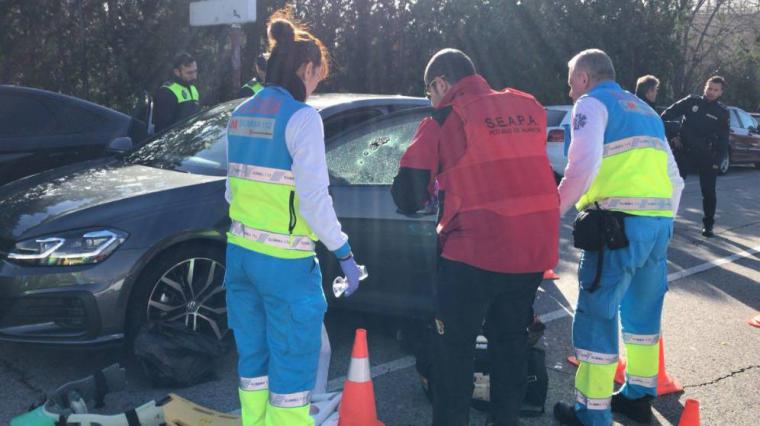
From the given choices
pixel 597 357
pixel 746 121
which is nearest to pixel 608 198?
pixel 597 357

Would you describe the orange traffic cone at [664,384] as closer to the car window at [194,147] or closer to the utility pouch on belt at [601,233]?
the utility pouch on belt at [601,233]

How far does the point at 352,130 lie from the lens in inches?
175

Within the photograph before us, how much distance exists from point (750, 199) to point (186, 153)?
1058 cm

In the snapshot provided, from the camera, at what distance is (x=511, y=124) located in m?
2.73

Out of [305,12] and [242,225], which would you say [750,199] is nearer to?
[305,12]

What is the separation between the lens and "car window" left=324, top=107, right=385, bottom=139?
4.47m

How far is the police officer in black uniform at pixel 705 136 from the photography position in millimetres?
8281

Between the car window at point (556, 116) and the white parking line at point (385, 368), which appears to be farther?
the car window at point (556, 116)

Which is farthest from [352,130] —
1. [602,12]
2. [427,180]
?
[602,12]

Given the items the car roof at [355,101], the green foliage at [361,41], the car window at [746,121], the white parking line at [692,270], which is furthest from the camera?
the car window at [746,121]

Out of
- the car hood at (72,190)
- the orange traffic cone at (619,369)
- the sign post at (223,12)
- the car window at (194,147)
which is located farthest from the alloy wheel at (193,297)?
the sign post at (223,12)

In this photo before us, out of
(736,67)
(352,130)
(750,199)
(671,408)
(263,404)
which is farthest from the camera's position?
(736,67)

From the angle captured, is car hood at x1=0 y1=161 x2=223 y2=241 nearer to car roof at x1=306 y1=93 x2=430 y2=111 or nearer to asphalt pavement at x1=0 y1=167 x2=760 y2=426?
asphalt pavement at x1=0 y1=167 x2=760 y2=426

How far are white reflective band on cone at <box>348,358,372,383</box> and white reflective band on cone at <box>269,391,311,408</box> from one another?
24.7 inches
